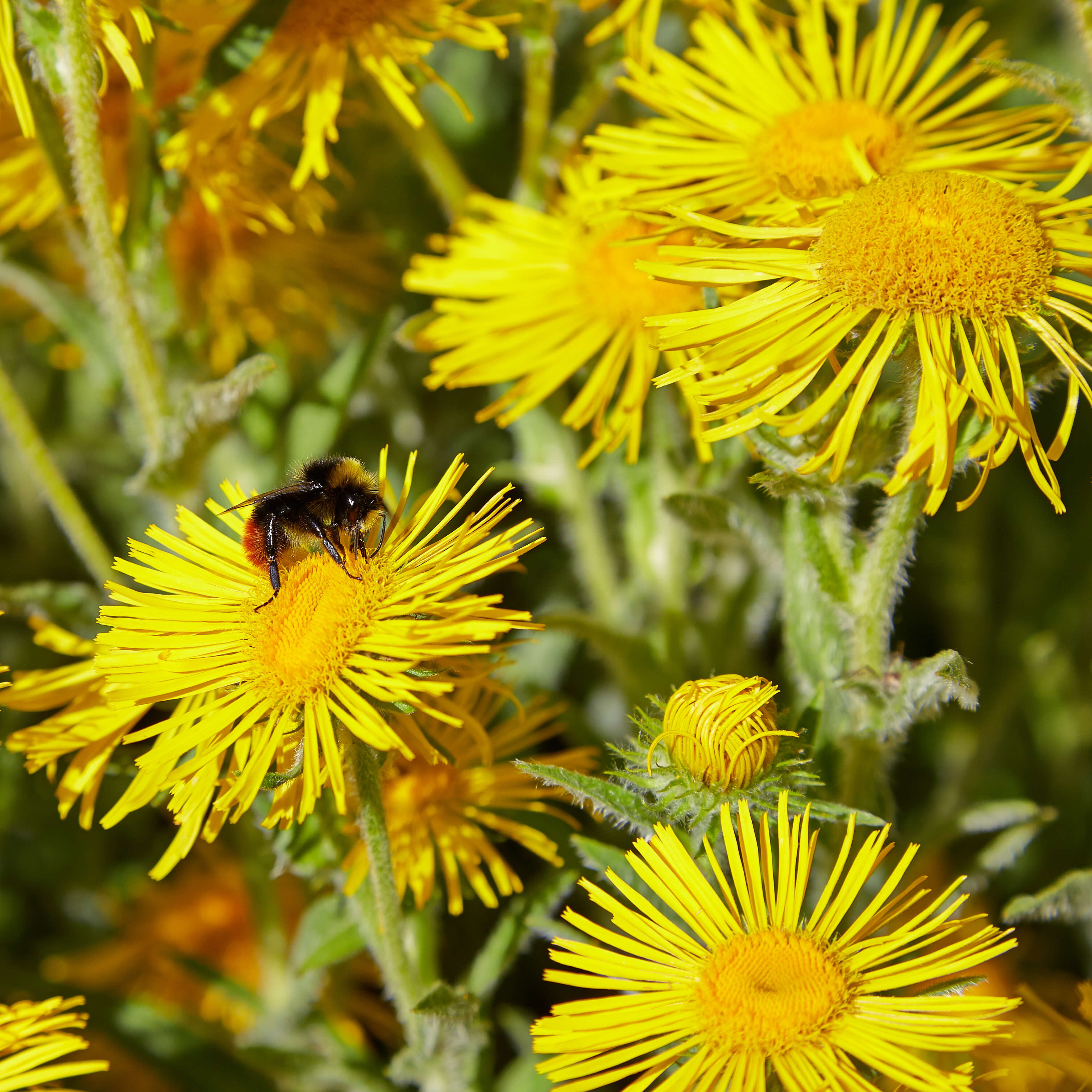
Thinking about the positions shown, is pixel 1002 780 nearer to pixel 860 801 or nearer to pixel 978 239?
pixel 860 801

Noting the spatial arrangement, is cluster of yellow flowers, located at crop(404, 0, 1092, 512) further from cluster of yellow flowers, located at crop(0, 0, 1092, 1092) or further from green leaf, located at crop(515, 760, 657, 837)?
green leaf, located at crop(515, 760, 657, 837)

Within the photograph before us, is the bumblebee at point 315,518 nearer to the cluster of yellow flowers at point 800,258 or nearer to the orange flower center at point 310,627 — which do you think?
the orange flower center at point 310,627

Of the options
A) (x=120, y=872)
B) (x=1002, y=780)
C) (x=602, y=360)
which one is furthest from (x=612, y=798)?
(x=120, y=872)

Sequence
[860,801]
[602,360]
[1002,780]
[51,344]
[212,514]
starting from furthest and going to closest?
[51,344], [1002,780], [212,514], [602,360], [860,801]

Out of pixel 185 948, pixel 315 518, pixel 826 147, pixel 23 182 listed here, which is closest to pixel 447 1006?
pixel 315 518

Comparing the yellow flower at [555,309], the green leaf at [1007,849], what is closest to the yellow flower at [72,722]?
the yellow flower at [555,309]

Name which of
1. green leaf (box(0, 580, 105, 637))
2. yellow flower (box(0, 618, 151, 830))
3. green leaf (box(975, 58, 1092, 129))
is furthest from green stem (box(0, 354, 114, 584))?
green leaf (box(975, 58, 1092, 129))
